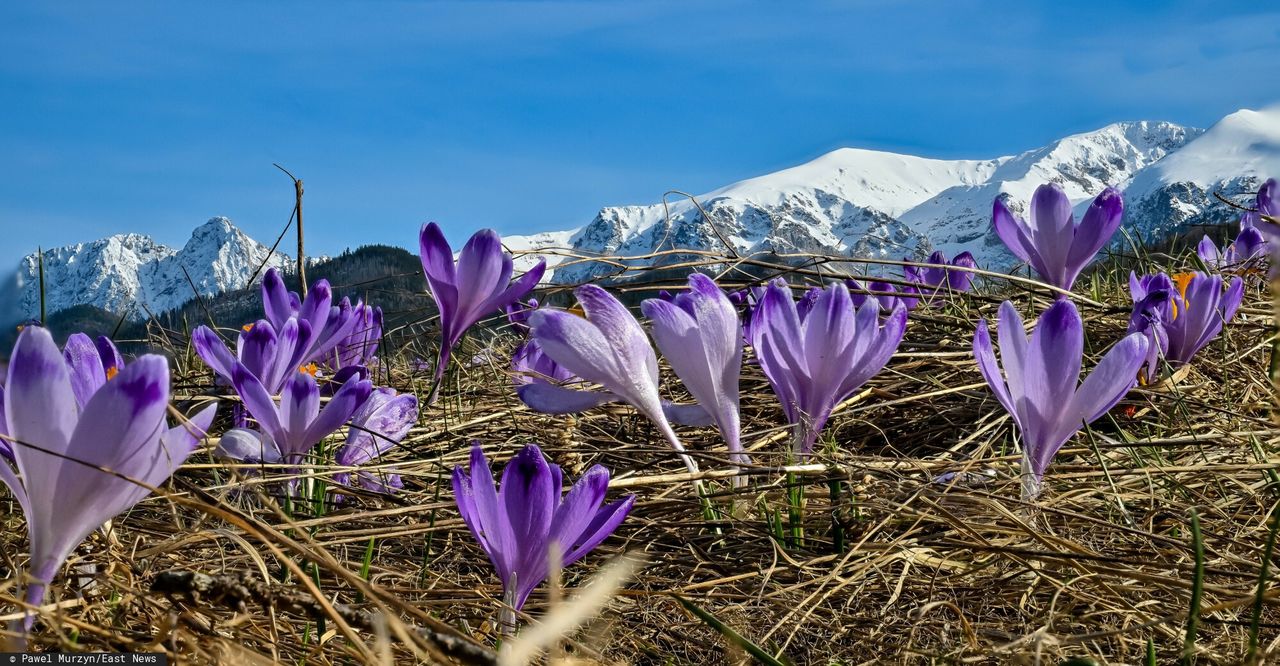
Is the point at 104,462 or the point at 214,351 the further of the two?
the point at 214,351

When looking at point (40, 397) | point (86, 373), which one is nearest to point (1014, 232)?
point (86, 373)

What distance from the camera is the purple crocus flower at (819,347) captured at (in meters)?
1.52

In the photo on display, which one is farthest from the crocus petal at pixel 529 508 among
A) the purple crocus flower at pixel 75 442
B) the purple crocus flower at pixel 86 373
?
the purple crocus flower at pixel 86 373

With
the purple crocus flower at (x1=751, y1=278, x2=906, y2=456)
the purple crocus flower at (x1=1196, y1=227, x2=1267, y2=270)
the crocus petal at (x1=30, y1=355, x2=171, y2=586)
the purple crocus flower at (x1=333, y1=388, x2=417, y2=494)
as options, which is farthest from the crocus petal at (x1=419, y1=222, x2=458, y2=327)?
the purple crocus flower at (x1=1196, y1=227, x2=1267, y2=270)

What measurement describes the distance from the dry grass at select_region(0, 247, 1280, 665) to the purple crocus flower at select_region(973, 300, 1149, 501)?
9cm

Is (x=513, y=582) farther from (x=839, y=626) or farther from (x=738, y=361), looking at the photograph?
(x=738, y=361)

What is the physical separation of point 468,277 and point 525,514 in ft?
3.67

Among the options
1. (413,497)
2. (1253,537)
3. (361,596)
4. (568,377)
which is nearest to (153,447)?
(361,596)

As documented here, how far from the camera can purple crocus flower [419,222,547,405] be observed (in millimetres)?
2100

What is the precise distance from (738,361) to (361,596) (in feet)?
2.02

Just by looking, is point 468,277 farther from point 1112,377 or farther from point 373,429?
point 1112,377

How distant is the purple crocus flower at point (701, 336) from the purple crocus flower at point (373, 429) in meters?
0.67

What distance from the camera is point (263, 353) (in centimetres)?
203

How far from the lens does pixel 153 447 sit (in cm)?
92
